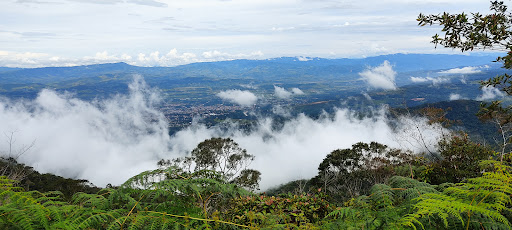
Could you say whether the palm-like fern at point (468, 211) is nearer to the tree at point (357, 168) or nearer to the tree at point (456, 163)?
the tree at point (456, 163)

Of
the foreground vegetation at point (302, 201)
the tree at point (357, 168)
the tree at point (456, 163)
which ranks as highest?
the foreground vegetation at point (302, 201)

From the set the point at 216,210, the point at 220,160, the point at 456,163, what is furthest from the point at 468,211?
the point at 220,160

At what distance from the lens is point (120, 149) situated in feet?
655

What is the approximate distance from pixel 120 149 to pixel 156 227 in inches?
8591

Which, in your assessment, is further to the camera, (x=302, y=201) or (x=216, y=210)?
(x=302, y=201)

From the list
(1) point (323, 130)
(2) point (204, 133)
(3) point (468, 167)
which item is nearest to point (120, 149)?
(2) point (204, 133)

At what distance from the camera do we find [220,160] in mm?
27562

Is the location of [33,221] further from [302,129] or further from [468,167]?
[302,129]

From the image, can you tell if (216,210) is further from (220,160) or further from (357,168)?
(220,160)

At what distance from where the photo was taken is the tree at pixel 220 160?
26.3 metres

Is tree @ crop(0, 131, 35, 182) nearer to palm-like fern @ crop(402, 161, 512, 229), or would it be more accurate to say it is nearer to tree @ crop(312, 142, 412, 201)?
palm-like fern @ crop(402, 161, 512, 229)

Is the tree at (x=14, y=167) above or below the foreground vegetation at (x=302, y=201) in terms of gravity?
below

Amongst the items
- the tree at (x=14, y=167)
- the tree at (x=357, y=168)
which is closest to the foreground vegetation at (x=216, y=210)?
the tree at (x=14, y=167)

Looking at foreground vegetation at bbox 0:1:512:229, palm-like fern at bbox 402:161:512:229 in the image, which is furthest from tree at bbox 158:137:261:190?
palm-like fern at bbox 402:161:512:229
